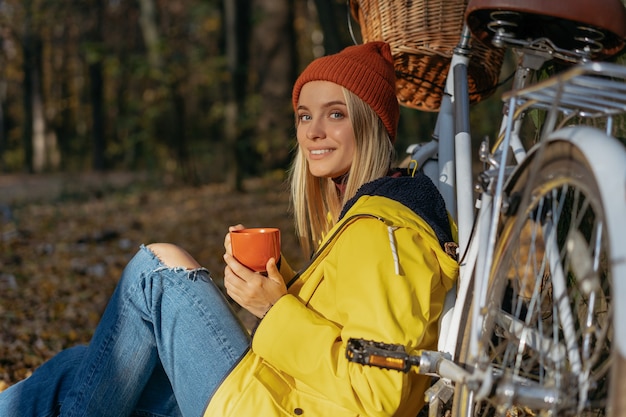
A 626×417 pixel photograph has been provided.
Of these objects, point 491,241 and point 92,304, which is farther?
point 92,304

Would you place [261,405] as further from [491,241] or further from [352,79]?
[352,79]

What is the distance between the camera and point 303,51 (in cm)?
2381

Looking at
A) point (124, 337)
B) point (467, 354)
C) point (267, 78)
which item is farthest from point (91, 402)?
point (267, 78)

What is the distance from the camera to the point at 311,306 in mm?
1960

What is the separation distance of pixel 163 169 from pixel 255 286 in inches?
449

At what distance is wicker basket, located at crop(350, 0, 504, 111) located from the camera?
248 centimetres

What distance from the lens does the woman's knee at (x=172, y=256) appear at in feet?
7.54

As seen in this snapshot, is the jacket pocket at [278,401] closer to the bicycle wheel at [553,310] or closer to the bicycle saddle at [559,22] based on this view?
the bicycle wheel at [553,310]

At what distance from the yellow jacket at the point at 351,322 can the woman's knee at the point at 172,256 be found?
0.47 meters

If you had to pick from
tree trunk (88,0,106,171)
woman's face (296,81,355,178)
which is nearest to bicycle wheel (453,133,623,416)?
woman's face (296,81,355,178)

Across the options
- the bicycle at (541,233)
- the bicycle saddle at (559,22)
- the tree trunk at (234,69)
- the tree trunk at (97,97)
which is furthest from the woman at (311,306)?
the tree trunk at (97,97)

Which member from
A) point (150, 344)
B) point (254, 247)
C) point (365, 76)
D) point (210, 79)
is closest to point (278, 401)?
point (254, 247)

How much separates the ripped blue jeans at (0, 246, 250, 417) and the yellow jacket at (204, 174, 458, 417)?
175 mm

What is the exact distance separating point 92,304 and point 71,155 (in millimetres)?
21113
